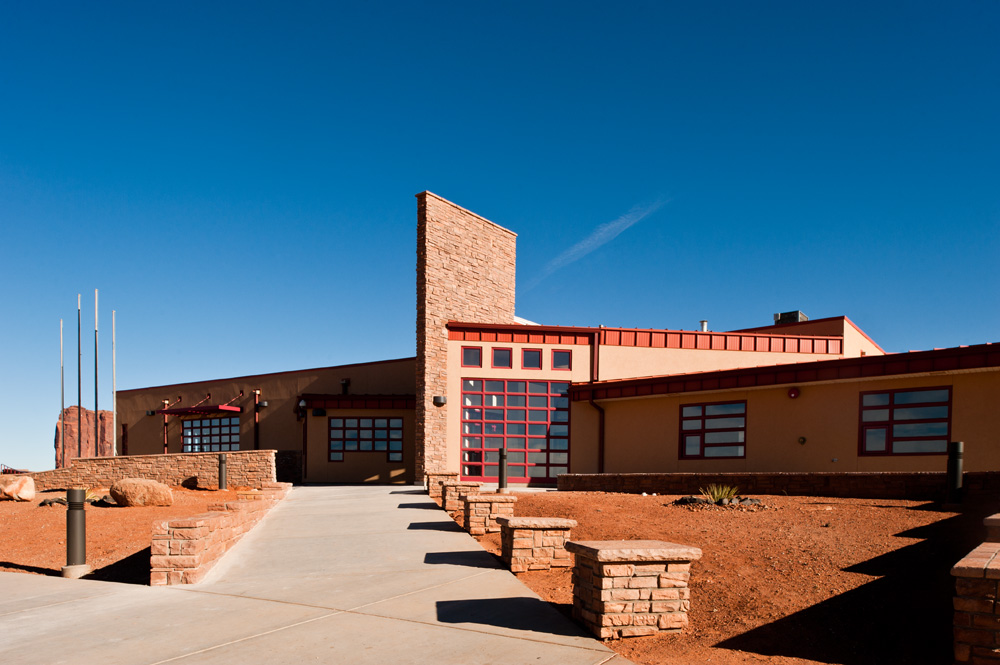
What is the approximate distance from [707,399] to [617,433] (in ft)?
11.5

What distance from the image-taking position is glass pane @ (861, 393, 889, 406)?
48.8 ft

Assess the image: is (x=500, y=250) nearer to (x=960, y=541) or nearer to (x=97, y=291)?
(x=960, y=541)

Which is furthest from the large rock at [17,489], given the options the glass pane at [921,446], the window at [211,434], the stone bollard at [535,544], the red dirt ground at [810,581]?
the glass pane at [921,446]

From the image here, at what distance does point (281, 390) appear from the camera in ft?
97.2

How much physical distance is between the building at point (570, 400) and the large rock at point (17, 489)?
28.2 ft

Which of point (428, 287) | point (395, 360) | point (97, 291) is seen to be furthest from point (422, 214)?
point (97, 291)

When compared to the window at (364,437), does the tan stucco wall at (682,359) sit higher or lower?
higher

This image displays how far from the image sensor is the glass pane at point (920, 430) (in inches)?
552

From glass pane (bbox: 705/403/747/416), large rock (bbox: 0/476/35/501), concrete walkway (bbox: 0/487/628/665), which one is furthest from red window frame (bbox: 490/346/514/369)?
large rock (bbox: 0/476/35/501)

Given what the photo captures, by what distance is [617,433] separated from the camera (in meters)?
20.6

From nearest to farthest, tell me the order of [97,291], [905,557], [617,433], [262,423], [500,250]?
[905,557], [617,433], [500,250], [262,423], [97,291]

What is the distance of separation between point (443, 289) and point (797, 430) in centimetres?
1154

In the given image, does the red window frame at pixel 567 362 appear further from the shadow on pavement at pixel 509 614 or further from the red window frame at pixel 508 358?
the shadow on pavement at pixel 509 614

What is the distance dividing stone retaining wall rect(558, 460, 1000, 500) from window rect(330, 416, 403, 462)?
35.6 feet
